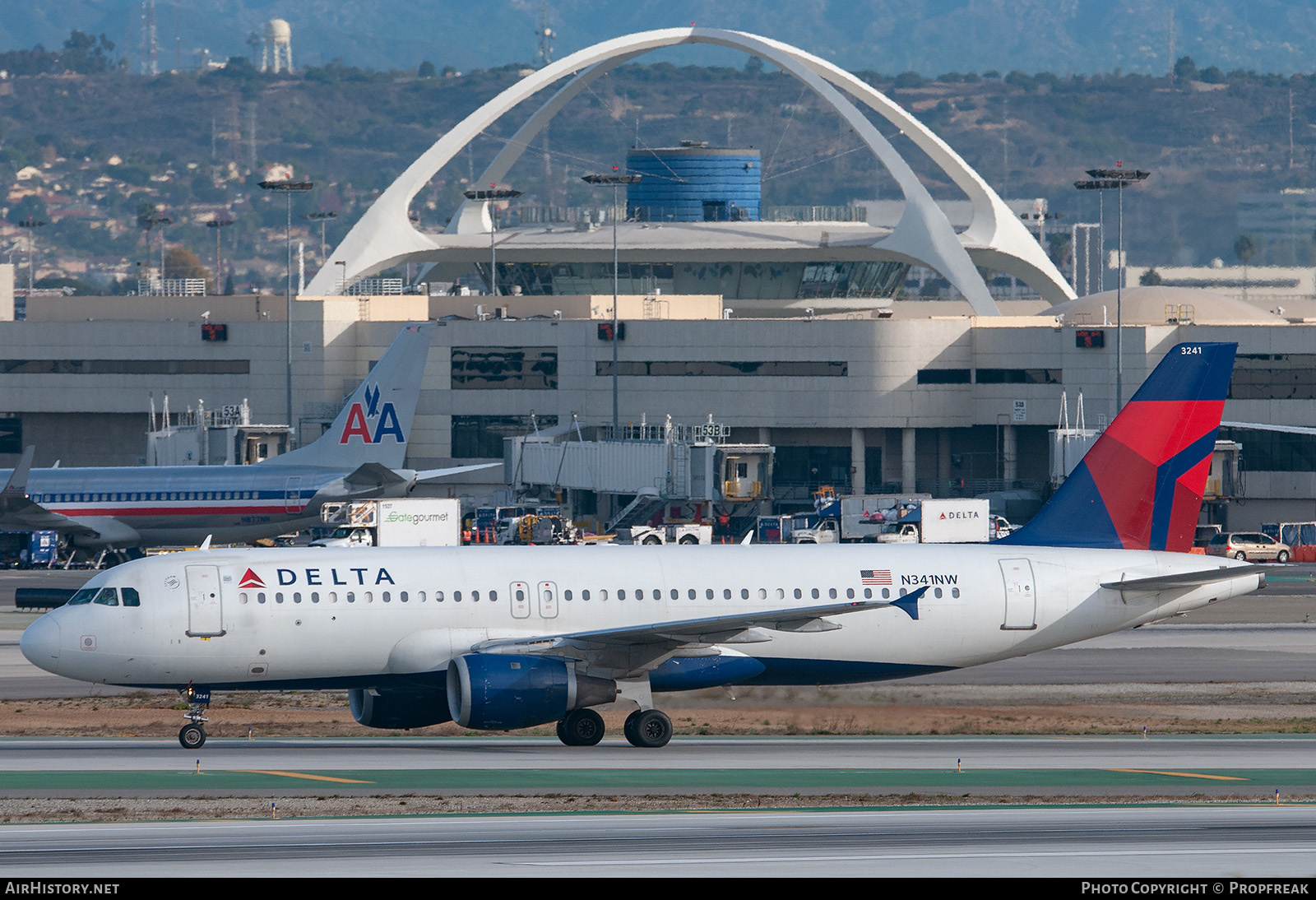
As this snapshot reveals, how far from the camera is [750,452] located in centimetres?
8775

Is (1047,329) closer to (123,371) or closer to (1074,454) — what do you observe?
(1074,454)

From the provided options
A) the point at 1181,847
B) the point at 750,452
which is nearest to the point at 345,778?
the point at 1181,847

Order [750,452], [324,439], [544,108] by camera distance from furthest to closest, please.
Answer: [544,108], [750,452], [324,439]

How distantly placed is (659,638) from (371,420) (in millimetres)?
46147

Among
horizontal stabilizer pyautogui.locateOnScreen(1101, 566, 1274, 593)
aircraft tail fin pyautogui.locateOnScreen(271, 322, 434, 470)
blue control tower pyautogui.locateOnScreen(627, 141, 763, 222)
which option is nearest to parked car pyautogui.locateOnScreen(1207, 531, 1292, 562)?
aircraft tail fin pyautogui.locateOnScreen(271, 322, 434, 470)

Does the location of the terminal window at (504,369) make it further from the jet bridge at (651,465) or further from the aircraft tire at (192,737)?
the aircraft tire at (192,737)

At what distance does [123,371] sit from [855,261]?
4879cm

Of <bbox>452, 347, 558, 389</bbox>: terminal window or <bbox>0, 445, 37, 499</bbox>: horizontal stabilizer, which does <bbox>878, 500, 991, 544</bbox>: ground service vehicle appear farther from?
<bbox>0, 445, 37, 499</bbox>: horizontal stabilizer

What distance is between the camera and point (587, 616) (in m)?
35.7

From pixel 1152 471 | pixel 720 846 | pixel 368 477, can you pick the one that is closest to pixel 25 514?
pixel 368 477

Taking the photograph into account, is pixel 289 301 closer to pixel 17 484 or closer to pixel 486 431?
pixel 486 431

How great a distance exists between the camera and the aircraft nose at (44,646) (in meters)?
33.8

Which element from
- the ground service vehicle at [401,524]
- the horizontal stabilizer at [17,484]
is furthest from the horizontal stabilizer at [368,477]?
the horizontal stabilizer at [17,484]

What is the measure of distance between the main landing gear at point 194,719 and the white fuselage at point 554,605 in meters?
0.34
